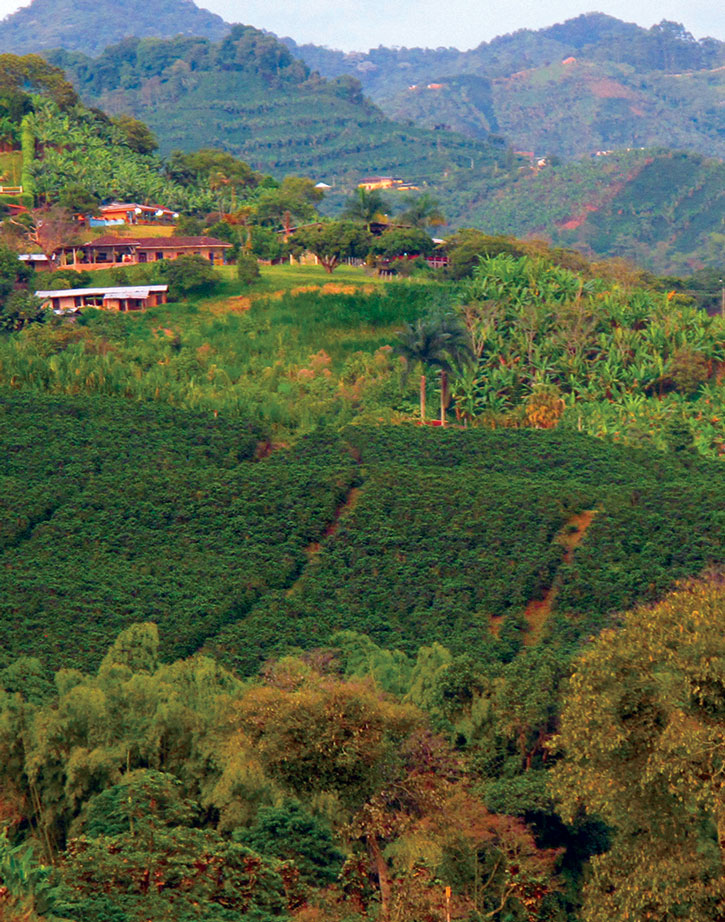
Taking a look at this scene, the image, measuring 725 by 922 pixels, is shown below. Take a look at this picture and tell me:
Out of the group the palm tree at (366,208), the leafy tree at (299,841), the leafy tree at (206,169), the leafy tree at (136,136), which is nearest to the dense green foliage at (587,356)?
the palm tree at (366,208)

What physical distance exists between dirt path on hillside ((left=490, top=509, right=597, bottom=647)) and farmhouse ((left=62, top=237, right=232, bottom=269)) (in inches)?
1378

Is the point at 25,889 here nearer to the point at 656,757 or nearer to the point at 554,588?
the point at 656,757

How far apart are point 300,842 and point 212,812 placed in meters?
3.74

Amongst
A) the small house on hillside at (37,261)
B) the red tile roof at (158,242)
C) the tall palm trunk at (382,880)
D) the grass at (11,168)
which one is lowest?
the tall palm trunk at (382,880)

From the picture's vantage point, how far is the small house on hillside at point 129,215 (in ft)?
276

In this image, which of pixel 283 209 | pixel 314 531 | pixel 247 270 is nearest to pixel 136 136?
pixel 283 209

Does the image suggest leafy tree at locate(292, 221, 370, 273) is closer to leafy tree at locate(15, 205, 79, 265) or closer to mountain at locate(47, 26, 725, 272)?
leafy tree at locate(15, 205, 79, 265)

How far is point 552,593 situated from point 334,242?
118 ft

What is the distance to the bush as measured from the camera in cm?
7225

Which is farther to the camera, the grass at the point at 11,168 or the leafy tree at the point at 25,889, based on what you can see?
the grass at the point at 11,168

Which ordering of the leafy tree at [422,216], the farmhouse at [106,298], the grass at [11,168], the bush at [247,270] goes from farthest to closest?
the grass at [11,168], the leafy tree at [422,216], the bush at [247,270], the farmhouse at [106,298]

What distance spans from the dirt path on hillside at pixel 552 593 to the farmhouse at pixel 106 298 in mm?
29732

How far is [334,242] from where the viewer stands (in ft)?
252

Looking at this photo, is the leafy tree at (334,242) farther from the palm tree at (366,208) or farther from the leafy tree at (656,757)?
the leafy tree at (656,757)
